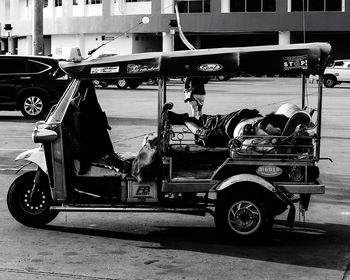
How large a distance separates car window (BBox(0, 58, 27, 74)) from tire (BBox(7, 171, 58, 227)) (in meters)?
13.7

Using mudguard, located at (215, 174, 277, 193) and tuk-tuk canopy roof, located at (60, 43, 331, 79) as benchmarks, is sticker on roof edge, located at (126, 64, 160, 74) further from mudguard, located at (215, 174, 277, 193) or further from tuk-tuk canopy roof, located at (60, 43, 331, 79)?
mudguard, located at (215, 174, 277, 193)

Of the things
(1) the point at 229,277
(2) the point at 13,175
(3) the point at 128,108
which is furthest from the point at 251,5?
(1) the point at 229,277

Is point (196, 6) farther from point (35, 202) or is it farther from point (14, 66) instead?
point (35, 202)

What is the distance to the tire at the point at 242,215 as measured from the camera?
7664 mm

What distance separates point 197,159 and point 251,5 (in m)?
68.4

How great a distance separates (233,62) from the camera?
304 inches

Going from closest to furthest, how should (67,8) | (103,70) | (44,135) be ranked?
(103,70), (44,135), (67,8)

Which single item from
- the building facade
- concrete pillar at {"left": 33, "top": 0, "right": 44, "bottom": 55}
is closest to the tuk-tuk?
concrete pillar at {"left": 33, "top": 0, "right": 44, "bottom": 55}

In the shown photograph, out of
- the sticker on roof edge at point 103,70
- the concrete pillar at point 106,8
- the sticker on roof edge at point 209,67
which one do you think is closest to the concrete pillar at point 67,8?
the concrete pillar at point 106,8

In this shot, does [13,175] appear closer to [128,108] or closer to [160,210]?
[160,210]

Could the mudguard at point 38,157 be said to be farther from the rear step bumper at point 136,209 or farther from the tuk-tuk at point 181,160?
the rear step bumper at point 136,209

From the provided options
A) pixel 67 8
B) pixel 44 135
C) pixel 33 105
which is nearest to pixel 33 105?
pixel 33 105

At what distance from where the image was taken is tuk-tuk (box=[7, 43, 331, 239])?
7699mm

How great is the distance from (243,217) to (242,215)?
2 centimetres
